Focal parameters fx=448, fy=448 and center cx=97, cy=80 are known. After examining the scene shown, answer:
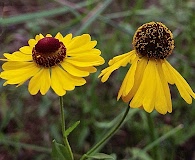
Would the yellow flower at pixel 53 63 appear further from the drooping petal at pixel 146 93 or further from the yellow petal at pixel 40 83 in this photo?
the drooping petal at pixel 146 93

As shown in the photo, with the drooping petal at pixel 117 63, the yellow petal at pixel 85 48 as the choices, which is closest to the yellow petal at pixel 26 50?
the yellow petal at pixel 85 48

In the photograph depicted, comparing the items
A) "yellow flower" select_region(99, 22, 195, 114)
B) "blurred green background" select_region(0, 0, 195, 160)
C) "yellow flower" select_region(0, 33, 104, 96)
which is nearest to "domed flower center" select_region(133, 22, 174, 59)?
"yellow flower" select_region(99, 22, 195, 114)

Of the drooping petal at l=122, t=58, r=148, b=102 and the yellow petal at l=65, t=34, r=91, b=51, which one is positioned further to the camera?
the yellow petal at l=65, t=34, r=91, b=51

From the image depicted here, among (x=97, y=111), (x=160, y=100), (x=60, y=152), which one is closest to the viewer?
(x=160, y=100)

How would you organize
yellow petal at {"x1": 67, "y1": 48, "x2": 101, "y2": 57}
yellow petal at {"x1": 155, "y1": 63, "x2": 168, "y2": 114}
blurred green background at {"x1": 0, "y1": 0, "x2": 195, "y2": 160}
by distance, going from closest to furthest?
yellow petal at {"x1": 155, "y1": 63, "x2": 168, "y2": 114} → yellow petal at {"x1": 67, "y1": 48, "x2": 101, "y2": 57} → blurred green background at {"x1": 0, "y1": 0, "x2": 195, "y2": 160}

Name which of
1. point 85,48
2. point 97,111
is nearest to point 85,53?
point 85,48

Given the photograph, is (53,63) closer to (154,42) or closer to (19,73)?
(19,73)

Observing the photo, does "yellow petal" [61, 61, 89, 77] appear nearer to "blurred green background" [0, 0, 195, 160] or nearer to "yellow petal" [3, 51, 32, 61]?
"yellow petal" [3, 51, 32, 61]
